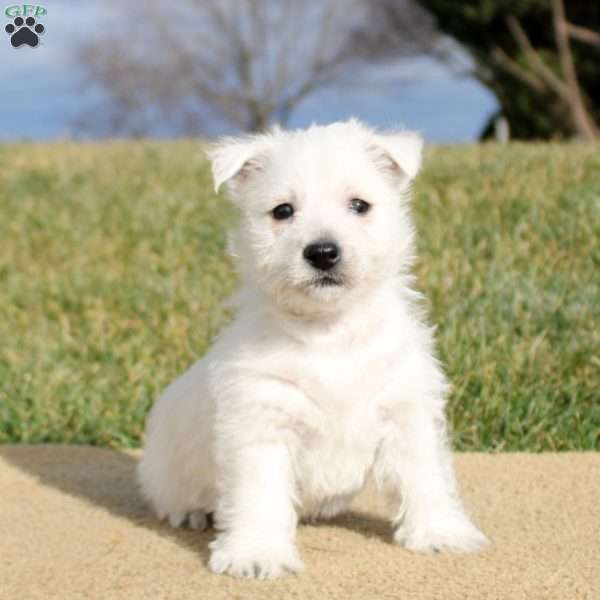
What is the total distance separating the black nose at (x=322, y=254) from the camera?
3.64 m

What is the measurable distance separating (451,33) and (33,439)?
2009 cm

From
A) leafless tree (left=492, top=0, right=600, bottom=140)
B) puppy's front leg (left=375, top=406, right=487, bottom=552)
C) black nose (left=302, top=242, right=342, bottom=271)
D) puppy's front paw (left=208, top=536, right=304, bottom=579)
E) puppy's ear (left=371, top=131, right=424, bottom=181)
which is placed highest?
puppy's ear (left=371, top=131, right=424, bottom=181)

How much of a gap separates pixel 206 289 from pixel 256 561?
16.0 feet

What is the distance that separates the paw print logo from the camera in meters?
6.95

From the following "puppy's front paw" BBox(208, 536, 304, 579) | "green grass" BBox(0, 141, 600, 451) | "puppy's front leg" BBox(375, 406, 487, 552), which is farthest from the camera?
"green grass" BBox(0, 141, 600, 451)

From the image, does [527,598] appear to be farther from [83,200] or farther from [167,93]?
[167,93]

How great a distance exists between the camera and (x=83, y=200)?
11.3 meters

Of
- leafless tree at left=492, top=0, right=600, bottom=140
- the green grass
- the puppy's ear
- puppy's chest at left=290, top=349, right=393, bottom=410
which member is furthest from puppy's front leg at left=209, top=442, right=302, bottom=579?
leafless tree at left=492, top=0, right=600, bottom=140

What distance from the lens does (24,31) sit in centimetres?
719

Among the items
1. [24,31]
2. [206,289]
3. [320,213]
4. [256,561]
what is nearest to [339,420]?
[256,561]

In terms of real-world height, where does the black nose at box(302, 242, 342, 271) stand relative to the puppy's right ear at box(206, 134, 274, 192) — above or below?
below

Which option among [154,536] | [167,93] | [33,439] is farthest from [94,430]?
[167,93]

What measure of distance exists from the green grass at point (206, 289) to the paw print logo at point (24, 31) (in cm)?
215

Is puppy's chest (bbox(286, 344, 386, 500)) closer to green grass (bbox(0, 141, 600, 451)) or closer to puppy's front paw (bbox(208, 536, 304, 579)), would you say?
puppy's front paw (bbox(208, 536, 304, 579))
